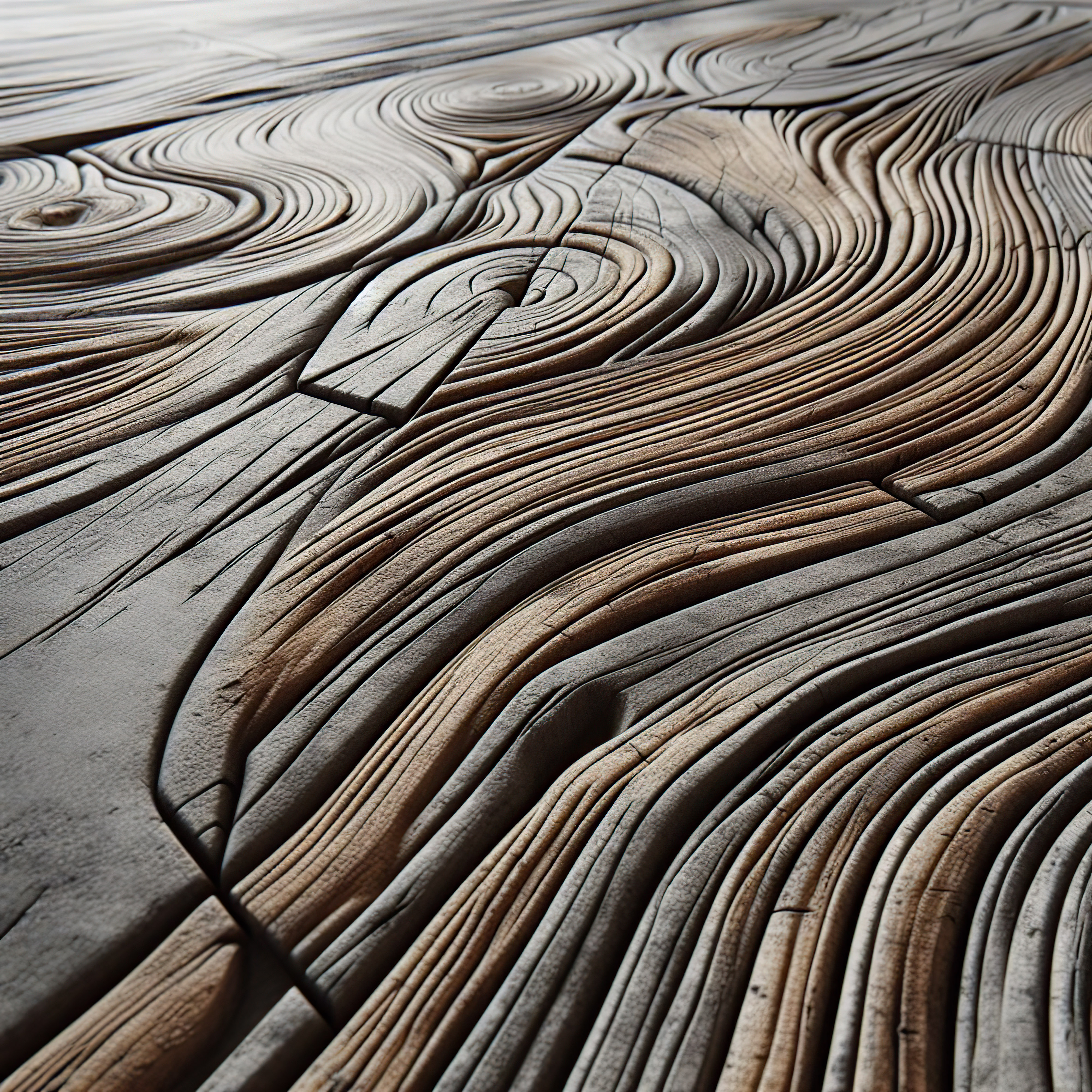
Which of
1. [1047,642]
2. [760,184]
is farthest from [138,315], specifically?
[1047,642]

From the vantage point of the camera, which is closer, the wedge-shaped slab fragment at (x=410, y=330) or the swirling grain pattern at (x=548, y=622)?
the swirling grain pattern at (x=548, y=622)

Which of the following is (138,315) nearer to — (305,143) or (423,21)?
(305,143)

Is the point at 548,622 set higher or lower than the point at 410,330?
lower

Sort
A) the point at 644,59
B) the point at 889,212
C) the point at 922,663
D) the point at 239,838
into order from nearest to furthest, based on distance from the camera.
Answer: the point at 239,838 → the point at 922,663 → the point at 889,212 → the point at 644,59

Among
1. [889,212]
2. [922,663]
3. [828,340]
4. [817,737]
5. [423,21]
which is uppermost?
[423,21]

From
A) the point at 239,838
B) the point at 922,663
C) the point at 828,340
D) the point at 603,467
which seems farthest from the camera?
the point at 828,340

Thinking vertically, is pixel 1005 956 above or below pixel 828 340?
below

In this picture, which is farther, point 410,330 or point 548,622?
point 410,330

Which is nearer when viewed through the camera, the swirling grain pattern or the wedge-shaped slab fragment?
the swirling grain pattern
